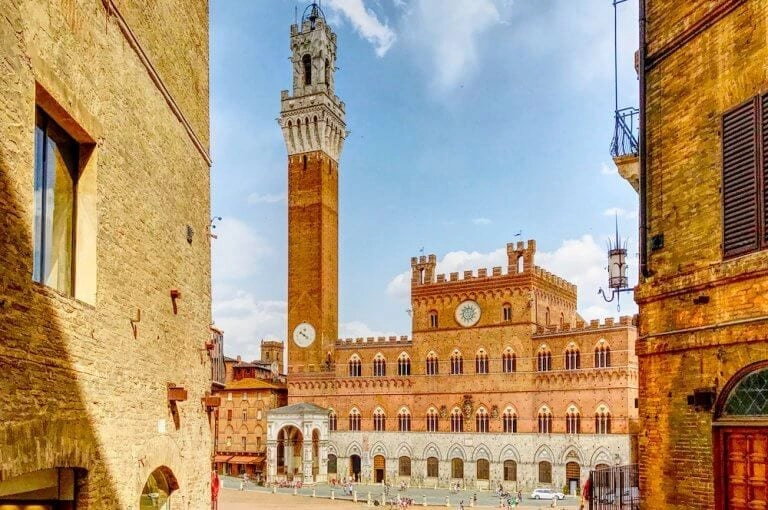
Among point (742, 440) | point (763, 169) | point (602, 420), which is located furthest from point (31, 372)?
point (602, 420)

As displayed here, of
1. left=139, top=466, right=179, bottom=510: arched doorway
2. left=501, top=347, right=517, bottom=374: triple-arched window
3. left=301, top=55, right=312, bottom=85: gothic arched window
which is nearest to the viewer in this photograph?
left=139, top=466, right=179, bottom=510: arched doorway

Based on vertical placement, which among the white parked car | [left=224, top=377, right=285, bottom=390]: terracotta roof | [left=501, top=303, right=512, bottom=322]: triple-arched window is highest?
[left=501, top=303, right=512, bottom=322]: triple-arched window

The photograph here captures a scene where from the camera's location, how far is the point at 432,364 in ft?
155

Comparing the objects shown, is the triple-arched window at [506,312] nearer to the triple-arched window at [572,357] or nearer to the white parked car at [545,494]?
the triple-arched window at [572,357]

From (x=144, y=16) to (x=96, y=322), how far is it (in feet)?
13.2

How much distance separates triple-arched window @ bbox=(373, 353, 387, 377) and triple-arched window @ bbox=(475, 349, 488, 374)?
21.7 feet

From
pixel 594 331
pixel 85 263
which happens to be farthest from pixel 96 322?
pixel 594 331

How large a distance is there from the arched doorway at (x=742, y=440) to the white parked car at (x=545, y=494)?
106ft

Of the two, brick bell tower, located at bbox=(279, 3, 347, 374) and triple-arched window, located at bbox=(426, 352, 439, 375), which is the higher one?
brick bell tower, located at bbox=(279, 3, 347, 374)

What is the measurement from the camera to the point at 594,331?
137 feet

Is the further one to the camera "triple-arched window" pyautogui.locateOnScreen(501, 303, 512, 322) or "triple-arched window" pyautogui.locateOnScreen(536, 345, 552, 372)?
"triple-arched window" pyautogui.locateOnScreen(501, 303, 512, 322)

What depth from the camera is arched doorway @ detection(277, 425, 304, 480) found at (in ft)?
162

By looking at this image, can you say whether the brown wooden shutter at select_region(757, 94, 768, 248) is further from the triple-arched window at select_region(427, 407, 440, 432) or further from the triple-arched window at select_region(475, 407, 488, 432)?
the triple-arched window at select_region(427, 407, 440, 432)

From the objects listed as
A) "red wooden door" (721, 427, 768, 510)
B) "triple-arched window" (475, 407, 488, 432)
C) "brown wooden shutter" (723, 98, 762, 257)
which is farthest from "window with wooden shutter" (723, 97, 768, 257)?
"triple-arched window" (475, 407, 488, 432)
